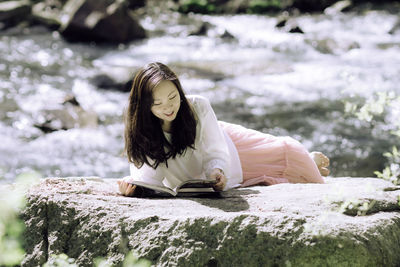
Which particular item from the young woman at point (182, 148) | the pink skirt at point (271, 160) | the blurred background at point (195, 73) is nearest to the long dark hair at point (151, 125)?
the young woman at point (182, 148)

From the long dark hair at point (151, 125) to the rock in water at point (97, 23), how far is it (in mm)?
10039

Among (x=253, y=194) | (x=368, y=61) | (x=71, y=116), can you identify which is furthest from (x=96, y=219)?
(x=368, y=61)

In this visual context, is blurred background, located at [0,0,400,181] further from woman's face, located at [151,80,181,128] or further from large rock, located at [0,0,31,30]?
→ woman's face, located at [151,80,181,128]

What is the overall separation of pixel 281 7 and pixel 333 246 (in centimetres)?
1761

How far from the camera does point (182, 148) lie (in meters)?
3.13

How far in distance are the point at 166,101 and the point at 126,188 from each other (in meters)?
0.58

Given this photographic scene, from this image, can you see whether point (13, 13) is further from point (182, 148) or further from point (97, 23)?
point (182, 148)

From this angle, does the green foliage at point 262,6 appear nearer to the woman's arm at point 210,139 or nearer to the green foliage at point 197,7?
the green foliage at point 197,7

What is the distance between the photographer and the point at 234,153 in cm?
352

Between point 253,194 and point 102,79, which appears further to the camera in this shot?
point 102,79

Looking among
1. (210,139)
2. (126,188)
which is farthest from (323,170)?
(126,188)

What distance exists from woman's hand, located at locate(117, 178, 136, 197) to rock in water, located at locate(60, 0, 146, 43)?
10.2 metres

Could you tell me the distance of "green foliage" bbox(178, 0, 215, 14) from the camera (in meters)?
18.5

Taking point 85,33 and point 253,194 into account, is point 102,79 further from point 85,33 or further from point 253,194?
point 253,194
